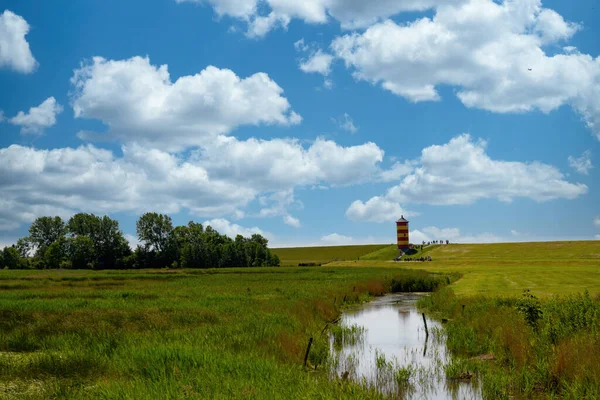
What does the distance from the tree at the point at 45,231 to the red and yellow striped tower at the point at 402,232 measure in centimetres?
9654

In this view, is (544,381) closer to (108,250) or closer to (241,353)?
(241,353)

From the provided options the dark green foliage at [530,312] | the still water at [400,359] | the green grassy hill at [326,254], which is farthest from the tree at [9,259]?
the dark green foliage at [530,312]

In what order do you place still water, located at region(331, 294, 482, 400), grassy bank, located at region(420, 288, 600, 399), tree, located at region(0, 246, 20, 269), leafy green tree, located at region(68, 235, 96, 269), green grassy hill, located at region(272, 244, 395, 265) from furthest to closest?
green grassy hill, located at region(272, 244, 395, 265), leafy green tree, located at region(68, 235, 96, 269), tree, located at region(0, 246, 20, 269), still water, located at region(331, 294, 482, 400), grassy bank, located at region(420, 288, 600, 399)

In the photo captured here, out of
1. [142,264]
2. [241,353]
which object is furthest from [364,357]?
[142,264]

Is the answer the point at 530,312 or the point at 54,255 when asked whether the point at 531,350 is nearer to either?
the point at 530,312

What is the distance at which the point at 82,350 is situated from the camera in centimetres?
1568

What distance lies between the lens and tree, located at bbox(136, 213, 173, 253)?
13950 centimetres

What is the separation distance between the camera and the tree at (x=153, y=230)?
13950 cm

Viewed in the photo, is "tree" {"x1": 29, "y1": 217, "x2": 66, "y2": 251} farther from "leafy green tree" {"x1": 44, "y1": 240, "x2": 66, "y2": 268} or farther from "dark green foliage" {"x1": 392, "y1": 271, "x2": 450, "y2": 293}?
"dark green foliage" {"x1": 392, "y1": 271, "x2": 450, "y2": 293}

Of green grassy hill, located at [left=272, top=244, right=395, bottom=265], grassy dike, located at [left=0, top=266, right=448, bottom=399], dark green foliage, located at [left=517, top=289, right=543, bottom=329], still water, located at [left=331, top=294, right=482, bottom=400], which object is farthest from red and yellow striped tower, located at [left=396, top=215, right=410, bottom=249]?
dark green foliage, located at [left=517, top=289, right=543, bottom=329]

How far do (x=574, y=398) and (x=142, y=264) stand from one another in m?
132

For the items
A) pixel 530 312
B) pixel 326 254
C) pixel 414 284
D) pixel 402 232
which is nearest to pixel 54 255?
pixel 326 254

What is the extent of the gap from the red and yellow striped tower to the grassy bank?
11276cm

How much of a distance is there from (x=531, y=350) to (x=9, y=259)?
135 meters
